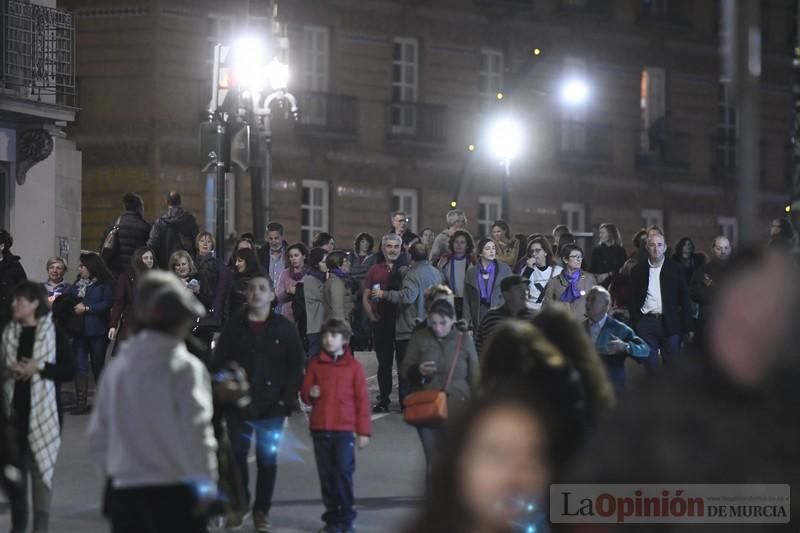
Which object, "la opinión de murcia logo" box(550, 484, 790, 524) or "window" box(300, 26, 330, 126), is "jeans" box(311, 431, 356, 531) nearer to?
"la opinión de murcia logo" box(550, 484, 790, 524)

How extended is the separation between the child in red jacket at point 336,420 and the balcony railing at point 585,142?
33414 mm

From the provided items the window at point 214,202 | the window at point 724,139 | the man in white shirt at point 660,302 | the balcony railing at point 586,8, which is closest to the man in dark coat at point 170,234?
the man in white shirt at point 660,302

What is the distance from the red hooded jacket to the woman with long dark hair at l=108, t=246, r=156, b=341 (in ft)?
23.7

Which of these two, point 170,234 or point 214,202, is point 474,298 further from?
point 214,202

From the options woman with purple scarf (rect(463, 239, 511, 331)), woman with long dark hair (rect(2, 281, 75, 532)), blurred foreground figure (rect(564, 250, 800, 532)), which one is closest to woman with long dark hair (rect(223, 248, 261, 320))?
woman with purple scarf (rect(463, 239, 511, 331))

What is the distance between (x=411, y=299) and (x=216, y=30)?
20.7m

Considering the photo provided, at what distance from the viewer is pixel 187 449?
838 cm

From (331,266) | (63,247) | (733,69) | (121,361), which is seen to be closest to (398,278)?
(331,266)

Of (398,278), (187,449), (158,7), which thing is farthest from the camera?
(158,7)

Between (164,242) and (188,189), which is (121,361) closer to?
(164,242)

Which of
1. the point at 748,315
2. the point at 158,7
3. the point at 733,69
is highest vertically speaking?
the point at 158,7

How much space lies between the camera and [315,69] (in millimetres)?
41906

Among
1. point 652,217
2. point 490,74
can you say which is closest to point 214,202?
point 490,74

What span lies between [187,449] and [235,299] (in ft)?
44.1
